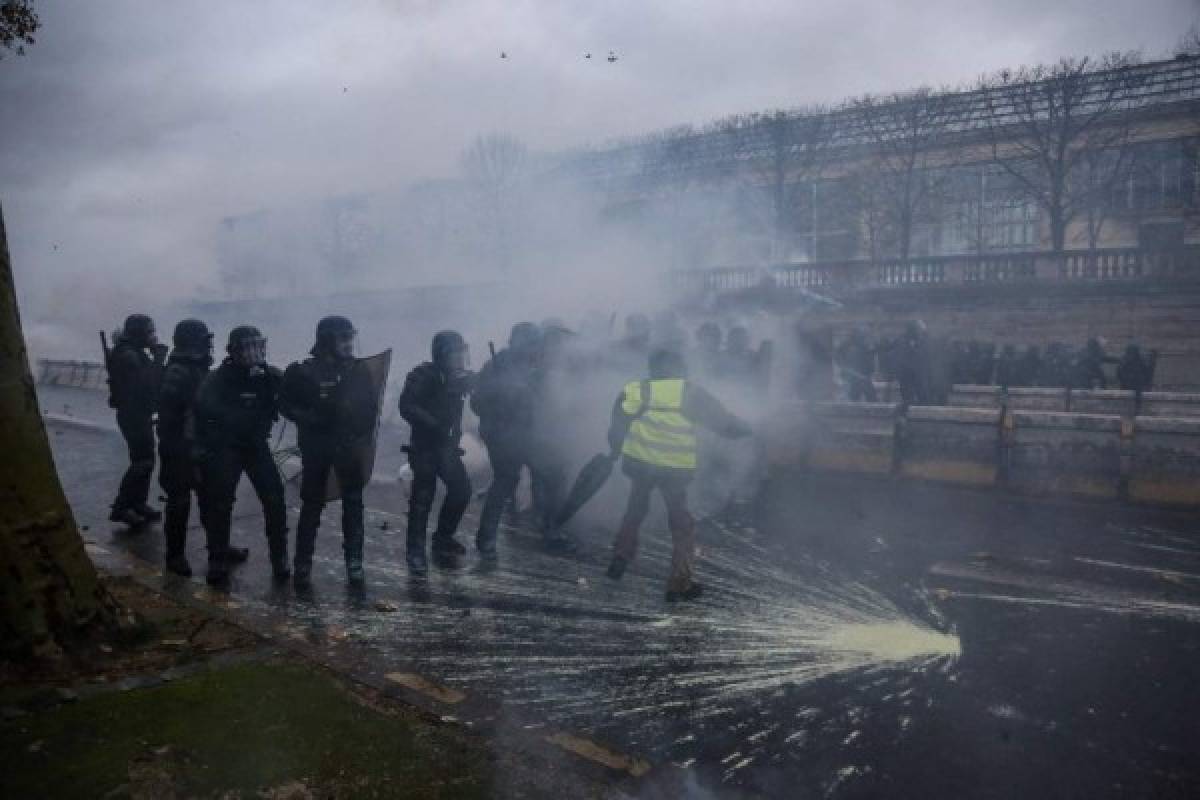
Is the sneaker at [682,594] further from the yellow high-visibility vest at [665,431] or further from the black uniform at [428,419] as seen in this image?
the black uniform at [428,419]

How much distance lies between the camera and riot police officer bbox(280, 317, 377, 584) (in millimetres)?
5430

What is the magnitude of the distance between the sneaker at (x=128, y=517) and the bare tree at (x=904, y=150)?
65.6ft

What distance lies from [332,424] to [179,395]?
4.06ft

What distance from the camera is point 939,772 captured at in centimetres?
327

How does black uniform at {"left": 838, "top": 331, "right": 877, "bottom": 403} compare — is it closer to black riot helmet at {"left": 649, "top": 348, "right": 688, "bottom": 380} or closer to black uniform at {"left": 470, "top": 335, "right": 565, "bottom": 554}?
black uniform at {"left": 470, "top": 335, "right": 565, "bottom": 554}

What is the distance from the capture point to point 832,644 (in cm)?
462

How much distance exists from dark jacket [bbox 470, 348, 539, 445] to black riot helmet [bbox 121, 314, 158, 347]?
306 centimetres

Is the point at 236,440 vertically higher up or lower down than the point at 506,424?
higher up

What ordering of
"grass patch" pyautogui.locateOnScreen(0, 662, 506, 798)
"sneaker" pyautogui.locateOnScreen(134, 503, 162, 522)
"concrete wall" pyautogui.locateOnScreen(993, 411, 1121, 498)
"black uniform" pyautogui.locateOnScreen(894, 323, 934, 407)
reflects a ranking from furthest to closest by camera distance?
"black uniform" pyautogui.locateOnScreen(894, 323, 934, 407)
"concrete wall" pyautogui.locateOnScreen(993, 411, 1121, 498)
"sneaker" pyautogui.locateOnScreen(134, 503, 162, 522)
"grass patch" pyautogui.locateOnScreen(0, 662, 506, 798)

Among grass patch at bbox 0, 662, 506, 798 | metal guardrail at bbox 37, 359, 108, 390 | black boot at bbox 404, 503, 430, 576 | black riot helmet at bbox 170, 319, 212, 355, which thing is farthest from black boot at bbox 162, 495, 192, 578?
metal guardrail at bbox 37, 359, 108, 390

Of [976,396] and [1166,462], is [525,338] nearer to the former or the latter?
[1166,462]

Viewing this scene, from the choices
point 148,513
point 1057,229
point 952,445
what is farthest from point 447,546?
point 1057,229

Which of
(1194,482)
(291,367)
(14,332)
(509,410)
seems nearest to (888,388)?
(1194,482)

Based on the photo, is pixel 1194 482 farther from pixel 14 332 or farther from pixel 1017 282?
pixel 1017 282
